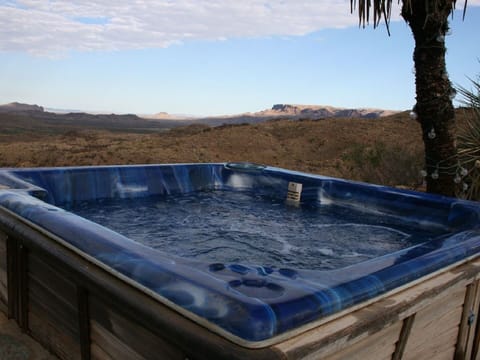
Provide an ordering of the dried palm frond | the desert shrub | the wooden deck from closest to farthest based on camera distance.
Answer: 1. the wooden deck
2. the dried palm frond
3. the desert shrub

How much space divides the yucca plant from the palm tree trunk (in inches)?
9.2

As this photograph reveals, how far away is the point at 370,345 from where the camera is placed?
1405 mm

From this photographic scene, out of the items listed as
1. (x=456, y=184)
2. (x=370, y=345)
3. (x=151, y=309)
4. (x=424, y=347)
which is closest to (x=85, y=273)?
Answer: (x=151, y=309)

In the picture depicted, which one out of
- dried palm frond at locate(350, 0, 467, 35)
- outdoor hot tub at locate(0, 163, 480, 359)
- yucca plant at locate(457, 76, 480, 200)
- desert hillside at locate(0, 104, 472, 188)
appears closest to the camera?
outdoor hot tub at locate(0, 163, 480, 359)

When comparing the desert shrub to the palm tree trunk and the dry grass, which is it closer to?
the dry grass

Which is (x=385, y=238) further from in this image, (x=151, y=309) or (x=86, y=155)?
(x=86, y=155)

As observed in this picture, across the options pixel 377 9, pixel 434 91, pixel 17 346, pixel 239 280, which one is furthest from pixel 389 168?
pixel 239 280

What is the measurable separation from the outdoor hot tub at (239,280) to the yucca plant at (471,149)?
976 millimetres

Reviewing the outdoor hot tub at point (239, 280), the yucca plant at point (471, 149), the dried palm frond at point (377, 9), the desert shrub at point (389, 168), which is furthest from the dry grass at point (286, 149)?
the outdoor hot tub at point (239, 280)

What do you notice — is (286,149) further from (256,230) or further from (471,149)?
(256,230)

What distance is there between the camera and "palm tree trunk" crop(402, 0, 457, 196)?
3.48m

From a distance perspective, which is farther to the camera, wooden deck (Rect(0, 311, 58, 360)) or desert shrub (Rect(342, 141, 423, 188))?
desert shrub (Rect(342, 141, 423, 188))

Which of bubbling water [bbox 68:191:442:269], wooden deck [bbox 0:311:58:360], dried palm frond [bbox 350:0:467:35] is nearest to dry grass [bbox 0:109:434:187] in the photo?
bubbling water [bbox 68:191:442:269]

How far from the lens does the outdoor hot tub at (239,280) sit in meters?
1.14
